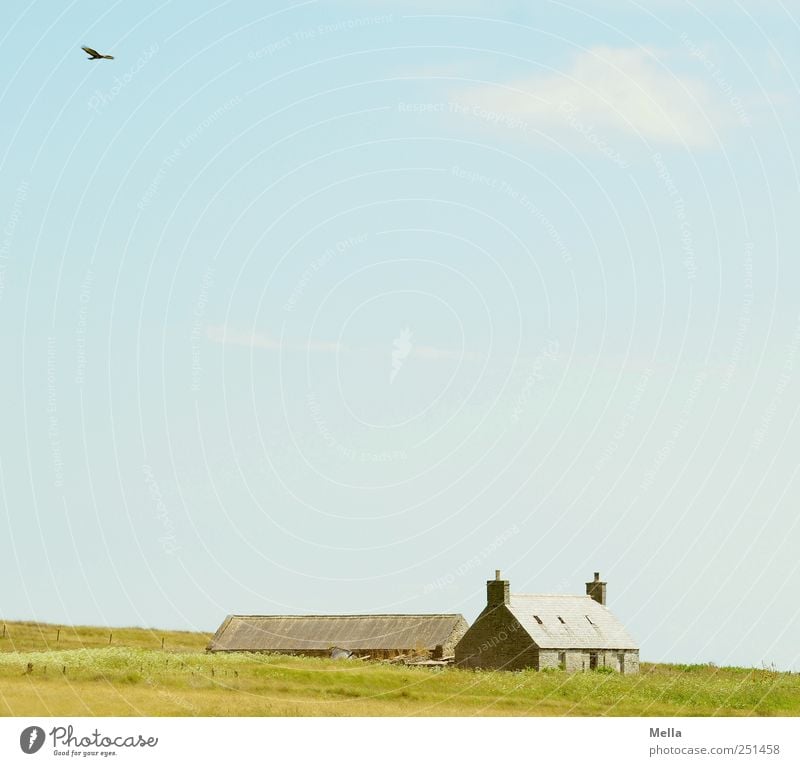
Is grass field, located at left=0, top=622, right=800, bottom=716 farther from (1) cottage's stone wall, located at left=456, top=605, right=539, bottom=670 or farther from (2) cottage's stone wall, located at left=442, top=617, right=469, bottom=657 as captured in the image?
(2) cottage's stone wall, located at left=442, top=617, right=469, bottom=657

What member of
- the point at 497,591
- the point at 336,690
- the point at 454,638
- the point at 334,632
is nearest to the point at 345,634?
the point at 334,632

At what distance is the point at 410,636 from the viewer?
82.6m

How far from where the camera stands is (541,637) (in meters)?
72.3

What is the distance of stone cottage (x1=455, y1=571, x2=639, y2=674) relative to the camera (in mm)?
72000

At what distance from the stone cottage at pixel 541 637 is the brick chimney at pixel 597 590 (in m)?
3.75

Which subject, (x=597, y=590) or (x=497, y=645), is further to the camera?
(x=597, y=590)

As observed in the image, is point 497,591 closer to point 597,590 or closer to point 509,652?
point 509,652

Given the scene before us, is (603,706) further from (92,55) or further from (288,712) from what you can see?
(92,55)

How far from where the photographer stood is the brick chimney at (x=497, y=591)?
74.5 meters

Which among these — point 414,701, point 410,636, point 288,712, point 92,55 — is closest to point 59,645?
point 410,636

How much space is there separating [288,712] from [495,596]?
106 ft
